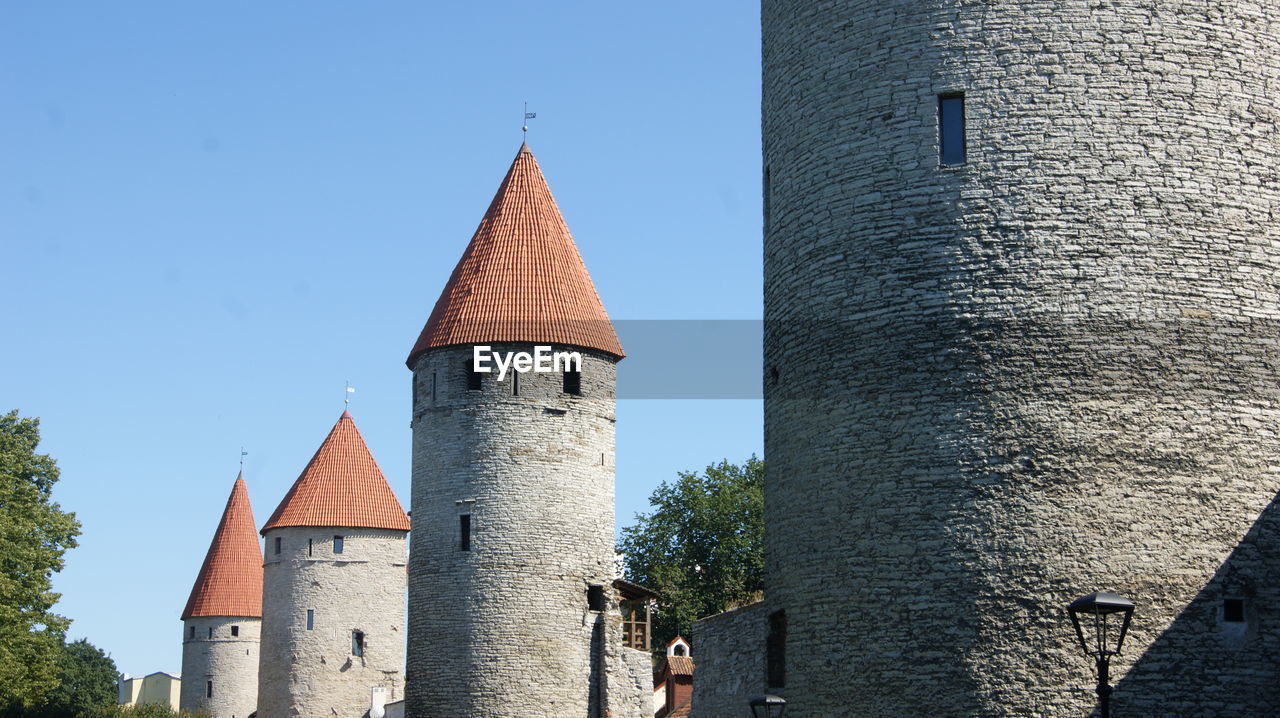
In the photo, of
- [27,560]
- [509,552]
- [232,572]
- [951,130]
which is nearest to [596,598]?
[509,552]

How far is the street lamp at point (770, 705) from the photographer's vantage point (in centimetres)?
1465

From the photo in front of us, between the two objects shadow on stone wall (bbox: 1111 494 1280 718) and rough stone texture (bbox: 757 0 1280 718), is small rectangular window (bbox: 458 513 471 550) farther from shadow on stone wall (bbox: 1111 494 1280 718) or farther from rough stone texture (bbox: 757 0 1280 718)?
shadow on stone wall (bbox: 1111 494 1280 718)

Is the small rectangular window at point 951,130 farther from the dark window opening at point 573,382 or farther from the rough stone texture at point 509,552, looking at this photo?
the dark window opening at point 573,382

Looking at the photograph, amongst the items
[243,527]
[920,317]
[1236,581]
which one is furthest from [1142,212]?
[243,527]

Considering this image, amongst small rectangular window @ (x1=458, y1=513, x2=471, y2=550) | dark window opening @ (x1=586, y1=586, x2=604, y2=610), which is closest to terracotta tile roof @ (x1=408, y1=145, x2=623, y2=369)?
small rectangular window @ (x1=458, y1=513, x2=471, y2=550)

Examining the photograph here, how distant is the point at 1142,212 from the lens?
13.5 meters

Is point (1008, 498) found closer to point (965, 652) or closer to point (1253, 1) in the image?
point (965, 652)

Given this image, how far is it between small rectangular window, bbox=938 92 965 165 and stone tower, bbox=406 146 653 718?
651 inches

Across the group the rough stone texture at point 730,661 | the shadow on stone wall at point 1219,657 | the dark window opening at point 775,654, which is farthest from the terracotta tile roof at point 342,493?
the shadow on stone wall at point 1219,657

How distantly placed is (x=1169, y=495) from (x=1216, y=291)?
5.61 feet

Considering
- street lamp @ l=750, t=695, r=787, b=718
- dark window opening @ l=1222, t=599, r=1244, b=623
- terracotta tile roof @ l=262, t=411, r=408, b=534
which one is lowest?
street lamp @ l=750, t=695, r=787, b=718

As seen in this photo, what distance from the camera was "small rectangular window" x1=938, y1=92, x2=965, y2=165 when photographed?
14.0 metres

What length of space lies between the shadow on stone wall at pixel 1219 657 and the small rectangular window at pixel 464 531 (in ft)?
58.4

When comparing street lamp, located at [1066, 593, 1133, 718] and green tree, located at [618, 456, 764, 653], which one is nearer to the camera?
street lamp, located at [1066, 593, 1133, 718]
